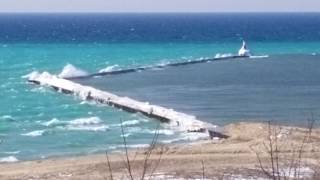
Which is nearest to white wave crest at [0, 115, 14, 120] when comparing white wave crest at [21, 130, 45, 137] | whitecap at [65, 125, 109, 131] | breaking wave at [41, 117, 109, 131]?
breaking wave at [41, 117, 109, 131]

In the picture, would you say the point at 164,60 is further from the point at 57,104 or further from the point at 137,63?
the point at 57,104

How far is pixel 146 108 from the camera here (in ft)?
104

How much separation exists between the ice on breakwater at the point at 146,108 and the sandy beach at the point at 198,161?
160 centimetres

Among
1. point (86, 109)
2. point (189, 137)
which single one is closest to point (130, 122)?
point (189, 137)

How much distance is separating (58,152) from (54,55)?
48760 millimetres

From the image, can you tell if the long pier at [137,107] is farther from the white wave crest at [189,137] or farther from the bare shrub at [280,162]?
the bare shrub at [280,162]

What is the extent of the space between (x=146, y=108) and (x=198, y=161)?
12682mm

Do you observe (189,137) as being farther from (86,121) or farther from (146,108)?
(146,108)

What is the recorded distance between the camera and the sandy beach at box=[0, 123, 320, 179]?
602 inches

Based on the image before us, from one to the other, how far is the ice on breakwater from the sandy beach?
1.60 meters

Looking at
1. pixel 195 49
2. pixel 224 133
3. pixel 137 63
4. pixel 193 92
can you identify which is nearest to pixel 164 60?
pixel 137 63

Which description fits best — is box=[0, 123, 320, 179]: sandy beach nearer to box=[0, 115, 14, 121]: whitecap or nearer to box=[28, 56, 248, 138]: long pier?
box=[28, 56, 248, 138]: long pier

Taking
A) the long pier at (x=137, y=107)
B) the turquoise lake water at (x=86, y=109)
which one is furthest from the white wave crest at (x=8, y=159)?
the long pier at (x=137, y=107)

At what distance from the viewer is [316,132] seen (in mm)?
24750
